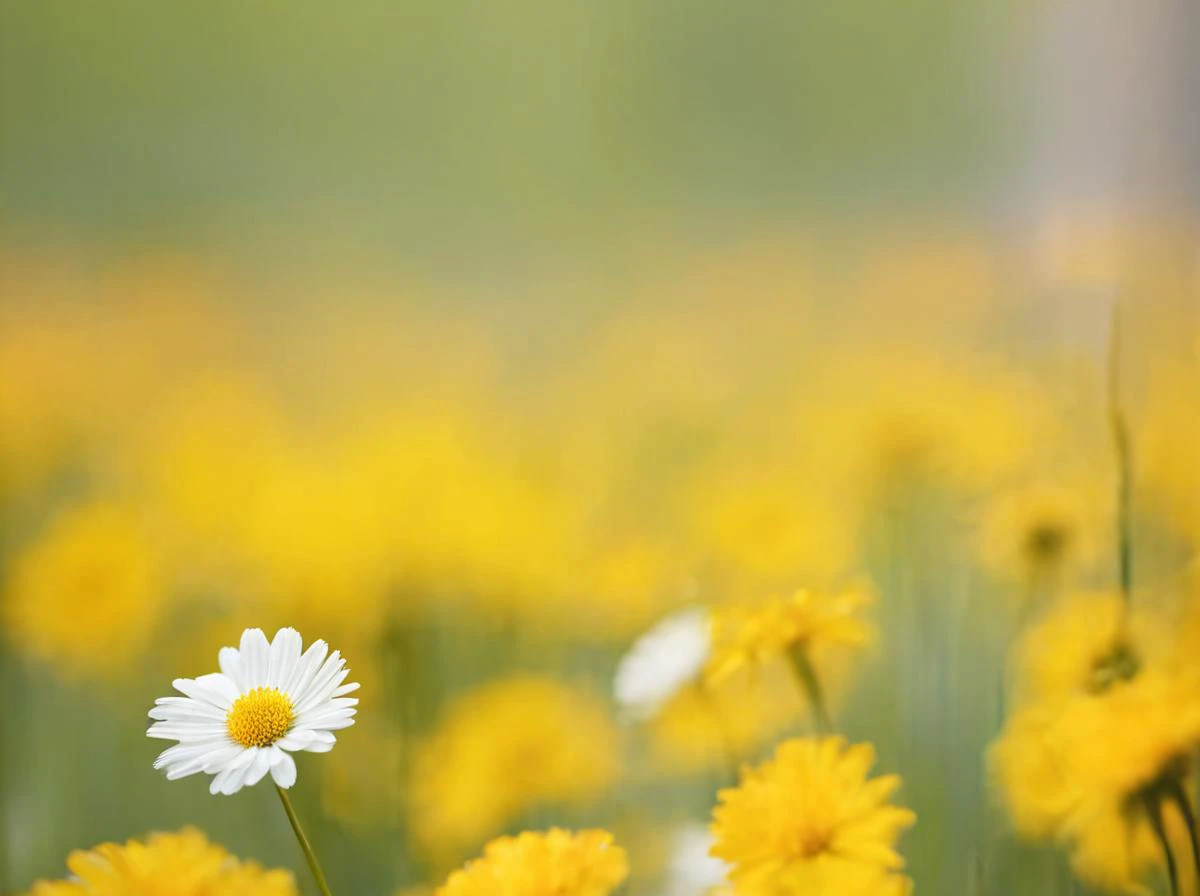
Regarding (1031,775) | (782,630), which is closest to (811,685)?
(782,630)

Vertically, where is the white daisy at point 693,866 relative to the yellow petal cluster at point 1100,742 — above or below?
below

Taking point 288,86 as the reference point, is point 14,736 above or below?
below

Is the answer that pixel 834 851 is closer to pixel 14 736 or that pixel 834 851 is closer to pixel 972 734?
pixel 972 734

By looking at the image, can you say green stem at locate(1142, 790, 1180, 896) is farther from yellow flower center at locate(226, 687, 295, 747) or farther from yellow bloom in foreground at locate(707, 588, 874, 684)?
yellow flower center at locate(226, 687, 295, 747)

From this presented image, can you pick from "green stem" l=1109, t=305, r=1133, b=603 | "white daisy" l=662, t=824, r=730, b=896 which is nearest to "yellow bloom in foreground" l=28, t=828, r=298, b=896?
"white daisy" l=662, t=824, r=730, b=896

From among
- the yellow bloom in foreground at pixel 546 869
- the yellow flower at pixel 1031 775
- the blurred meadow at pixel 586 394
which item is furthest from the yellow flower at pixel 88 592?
the yellow flower at pixel 1031 775

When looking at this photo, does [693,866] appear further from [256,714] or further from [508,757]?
[256,714]

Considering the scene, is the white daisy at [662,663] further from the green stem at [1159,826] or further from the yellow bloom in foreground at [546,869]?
the green stem at [1159,826]

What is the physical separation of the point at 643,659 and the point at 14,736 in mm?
375

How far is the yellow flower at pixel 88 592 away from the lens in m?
0.62

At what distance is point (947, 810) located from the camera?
0.60 meters

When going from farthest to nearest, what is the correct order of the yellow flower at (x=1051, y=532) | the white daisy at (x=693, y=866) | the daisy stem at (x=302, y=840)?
the yellow flower at (x=1051, y=532) → the white daisy at (x=693, y=866) → the daisy stem at (x=302, y=840)

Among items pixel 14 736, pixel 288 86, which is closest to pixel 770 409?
pixel 288 86

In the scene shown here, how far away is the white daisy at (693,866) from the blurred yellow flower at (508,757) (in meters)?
0.06
